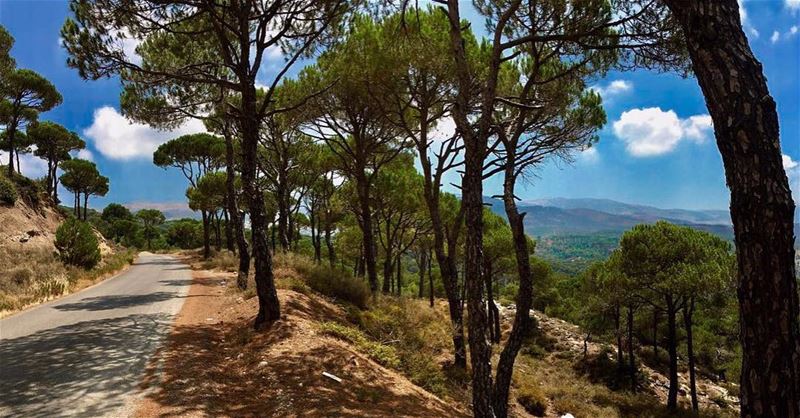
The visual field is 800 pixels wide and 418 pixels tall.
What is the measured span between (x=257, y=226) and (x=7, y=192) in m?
22.1

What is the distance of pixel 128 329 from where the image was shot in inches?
350

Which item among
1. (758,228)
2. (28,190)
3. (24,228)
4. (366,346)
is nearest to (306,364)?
(366,346)

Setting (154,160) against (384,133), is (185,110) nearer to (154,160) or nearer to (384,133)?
(384,133)

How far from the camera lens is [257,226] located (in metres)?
9.21

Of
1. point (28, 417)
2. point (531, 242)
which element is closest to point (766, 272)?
point (28, 417)

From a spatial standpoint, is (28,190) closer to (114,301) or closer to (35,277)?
(35,277)

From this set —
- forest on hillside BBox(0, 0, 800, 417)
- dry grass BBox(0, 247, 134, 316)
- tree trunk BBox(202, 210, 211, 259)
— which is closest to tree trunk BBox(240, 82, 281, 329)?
forest on hillside BBox(0, 0, 800, 417)

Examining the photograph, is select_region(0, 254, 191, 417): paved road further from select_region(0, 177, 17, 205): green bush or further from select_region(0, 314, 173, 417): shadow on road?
select_region(0, 177, 17, 205): green bush

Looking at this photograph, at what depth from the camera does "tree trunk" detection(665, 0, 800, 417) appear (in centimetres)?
280

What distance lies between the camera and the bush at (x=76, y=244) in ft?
58.5

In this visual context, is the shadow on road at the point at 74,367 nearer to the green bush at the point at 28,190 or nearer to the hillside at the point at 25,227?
the hillside at the point at 25,227

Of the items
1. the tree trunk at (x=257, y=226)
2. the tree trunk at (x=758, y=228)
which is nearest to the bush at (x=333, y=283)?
the tree trunk at (x=257, y=226)

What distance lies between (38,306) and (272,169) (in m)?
15.5

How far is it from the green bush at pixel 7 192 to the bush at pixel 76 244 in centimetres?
713
